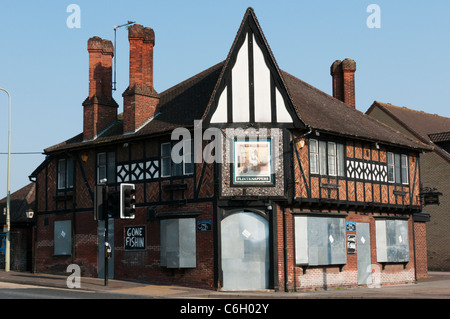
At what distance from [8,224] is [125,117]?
923 cm

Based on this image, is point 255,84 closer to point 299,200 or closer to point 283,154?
point 283,154

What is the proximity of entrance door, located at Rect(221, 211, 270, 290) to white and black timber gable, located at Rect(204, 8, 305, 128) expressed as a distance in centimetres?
384

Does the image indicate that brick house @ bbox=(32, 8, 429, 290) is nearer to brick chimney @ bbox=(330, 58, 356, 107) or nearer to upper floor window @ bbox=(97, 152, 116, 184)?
upper floor window @ bbox=(97, 152, 116, 184)

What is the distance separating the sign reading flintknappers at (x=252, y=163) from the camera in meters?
25.2

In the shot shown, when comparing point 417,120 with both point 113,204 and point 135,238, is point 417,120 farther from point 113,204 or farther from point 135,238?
point 113,204

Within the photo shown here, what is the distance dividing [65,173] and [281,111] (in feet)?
38.8

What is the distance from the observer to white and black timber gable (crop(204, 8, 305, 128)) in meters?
25.5

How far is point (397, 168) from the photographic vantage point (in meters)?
31.4

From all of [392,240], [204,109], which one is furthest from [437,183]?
[204,109]

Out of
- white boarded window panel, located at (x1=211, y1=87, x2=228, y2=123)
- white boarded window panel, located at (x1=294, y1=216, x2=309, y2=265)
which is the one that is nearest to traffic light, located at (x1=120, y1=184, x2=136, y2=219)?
white boarded window panel, located at (x1=211, y1=87, x2=228, y2=123)

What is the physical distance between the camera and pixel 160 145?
27531 mm
